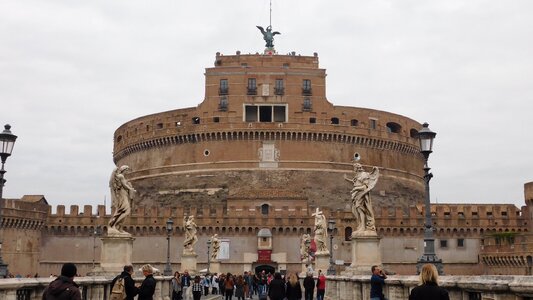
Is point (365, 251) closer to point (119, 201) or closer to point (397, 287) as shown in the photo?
point (397, 287)

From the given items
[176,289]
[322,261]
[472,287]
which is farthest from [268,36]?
[472,287]

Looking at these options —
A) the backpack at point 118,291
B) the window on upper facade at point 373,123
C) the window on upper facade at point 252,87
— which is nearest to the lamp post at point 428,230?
the backpack at point 118,291

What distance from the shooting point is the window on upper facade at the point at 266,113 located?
6272 centimetres

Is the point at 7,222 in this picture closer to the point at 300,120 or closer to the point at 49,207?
the point at 49,207

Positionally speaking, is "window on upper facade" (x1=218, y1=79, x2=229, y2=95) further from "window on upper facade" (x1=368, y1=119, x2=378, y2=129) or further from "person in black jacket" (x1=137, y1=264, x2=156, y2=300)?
"person in black jacket" (x1=137, y1=264, x2=156, y2=300)

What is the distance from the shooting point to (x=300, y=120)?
61.8 meters

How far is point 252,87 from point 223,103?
3012 mm

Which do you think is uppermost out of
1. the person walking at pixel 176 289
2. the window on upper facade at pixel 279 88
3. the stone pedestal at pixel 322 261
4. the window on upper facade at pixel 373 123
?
the window on upper facade at pixel 279 88

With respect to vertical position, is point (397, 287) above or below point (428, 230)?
below

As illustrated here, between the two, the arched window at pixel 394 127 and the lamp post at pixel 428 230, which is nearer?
the lamp post at pixel 428 230

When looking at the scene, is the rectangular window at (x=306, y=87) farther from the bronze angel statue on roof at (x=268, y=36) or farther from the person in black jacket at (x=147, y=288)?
the person in black jacket at (x=147, y=288)

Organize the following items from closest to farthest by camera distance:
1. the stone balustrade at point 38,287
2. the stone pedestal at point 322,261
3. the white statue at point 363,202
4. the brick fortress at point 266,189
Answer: the stone balustrade at point 38,287 < the white statue at point 363,202 < the stone pedestal at point 322,261 < the brick fortress at point 266,189

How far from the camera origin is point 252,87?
62.8 m

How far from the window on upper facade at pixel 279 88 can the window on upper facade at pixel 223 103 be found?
180 inches
